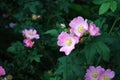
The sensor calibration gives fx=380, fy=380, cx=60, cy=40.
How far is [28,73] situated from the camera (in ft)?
12.1

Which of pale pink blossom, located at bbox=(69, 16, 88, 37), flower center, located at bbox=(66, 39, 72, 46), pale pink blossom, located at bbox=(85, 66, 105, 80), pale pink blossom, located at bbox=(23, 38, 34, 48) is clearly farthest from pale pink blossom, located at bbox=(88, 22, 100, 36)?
pale pink blossom, located at bbox=(23, 38, 34, 48)

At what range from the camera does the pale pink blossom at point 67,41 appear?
2.23 m

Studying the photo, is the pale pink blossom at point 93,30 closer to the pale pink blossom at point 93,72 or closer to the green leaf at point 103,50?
the green leaf at point 103,50

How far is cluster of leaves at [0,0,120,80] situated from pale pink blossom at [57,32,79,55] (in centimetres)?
5

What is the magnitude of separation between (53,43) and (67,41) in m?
0.34

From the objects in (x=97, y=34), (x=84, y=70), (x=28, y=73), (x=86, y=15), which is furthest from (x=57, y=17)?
(x=97, y=34)

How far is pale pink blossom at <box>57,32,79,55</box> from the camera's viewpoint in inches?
87.9

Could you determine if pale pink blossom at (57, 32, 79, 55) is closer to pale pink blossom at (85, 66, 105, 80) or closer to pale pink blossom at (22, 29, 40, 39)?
pale pink blossom at (85, 66, 105, 80)

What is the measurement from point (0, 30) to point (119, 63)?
2.19 m

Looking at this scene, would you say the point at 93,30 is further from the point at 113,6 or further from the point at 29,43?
the point at 29,43

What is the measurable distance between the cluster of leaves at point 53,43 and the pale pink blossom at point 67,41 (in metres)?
0.05

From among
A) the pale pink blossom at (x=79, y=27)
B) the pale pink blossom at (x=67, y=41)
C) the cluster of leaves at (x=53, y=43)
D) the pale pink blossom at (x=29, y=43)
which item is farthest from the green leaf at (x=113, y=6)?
the pale pink blossom at (x=29, y=43)

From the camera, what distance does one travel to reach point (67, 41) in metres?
Answer: 2.30

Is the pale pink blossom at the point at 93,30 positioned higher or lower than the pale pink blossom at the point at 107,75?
higher
